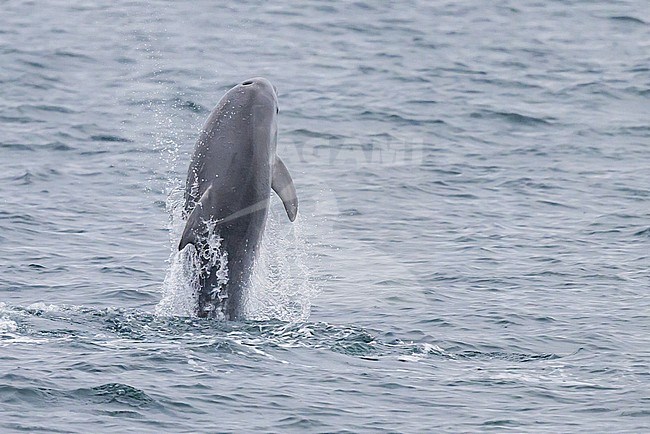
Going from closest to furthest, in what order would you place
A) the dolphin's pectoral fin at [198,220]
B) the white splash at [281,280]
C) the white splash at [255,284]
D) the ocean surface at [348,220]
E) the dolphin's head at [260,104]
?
the ocean surface at [348,220] → the dolphin's pectoral fin at [198,220] → the dolphin's head at [260,104] → the white splash at [255,284] → the white splash at [281,280]

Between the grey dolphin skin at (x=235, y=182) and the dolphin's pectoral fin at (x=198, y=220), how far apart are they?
0.01 meters

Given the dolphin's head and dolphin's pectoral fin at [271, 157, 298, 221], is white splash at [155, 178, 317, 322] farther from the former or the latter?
the dolphin's head

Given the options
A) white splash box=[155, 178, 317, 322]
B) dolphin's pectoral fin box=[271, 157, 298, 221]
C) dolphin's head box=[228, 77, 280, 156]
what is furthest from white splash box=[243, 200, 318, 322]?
dolphin's head box=[228, 77, 280, 156]

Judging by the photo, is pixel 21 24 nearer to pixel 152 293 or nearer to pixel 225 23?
pixel 225 23

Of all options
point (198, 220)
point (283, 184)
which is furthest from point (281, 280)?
point (198, 220)

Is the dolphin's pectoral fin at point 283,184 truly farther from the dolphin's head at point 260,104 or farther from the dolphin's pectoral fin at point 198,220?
the dolphin's pectoral fin at point 198,220

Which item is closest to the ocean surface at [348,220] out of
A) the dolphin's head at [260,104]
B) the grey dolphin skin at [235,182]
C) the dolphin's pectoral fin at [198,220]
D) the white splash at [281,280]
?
→ the white splash at [281,280]

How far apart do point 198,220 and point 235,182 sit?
71 cm

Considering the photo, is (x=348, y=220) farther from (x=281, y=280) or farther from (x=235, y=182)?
(x=235, y=182)

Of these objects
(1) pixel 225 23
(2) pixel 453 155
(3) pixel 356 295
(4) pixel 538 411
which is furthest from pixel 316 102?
(4) pixel 538 411

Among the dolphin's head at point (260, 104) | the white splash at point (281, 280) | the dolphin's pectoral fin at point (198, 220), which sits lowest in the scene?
the white splash at point (281, 280)

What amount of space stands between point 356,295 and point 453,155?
10.7 meters

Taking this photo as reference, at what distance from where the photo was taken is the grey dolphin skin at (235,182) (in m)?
17.6

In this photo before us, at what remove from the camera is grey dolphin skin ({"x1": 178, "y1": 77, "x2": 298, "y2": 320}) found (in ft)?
57.9
